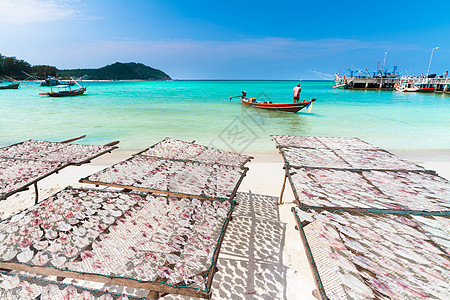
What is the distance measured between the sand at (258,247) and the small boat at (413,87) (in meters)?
76.0

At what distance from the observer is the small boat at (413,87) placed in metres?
60.5

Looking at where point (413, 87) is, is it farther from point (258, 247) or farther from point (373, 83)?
point (258, 247)

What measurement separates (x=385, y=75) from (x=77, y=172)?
318 ft

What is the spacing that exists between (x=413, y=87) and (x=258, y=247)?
83.5 meters

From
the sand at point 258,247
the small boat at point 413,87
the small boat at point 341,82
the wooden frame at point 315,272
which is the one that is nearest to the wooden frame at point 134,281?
the wooden frame at point 315,272

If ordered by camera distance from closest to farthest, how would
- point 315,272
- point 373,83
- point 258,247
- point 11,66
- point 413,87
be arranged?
point 315,272 < point 258,247 < point 413,87 < point 373,83 < point 11,66

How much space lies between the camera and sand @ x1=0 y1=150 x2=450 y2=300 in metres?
3.76

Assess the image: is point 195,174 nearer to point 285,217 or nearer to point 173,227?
point 173,227

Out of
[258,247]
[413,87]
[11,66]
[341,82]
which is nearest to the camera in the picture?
[258,247]

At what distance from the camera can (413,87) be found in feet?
212

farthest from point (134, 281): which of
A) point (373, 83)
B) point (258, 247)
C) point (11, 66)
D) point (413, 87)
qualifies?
point (11, 66)

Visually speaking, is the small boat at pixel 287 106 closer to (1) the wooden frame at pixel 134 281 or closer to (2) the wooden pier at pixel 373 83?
(1) the wooden frame at pixel 134 281

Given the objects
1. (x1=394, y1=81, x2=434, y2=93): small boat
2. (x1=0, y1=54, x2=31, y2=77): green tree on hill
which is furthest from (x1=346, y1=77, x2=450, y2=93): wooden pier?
(x1=0, y1=54, x2=31, y2=77): green tree on hill

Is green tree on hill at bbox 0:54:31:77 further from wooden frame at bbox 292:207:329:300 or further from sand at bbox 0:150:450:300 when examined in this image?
wooden frame at bbox 292:207:329:300
